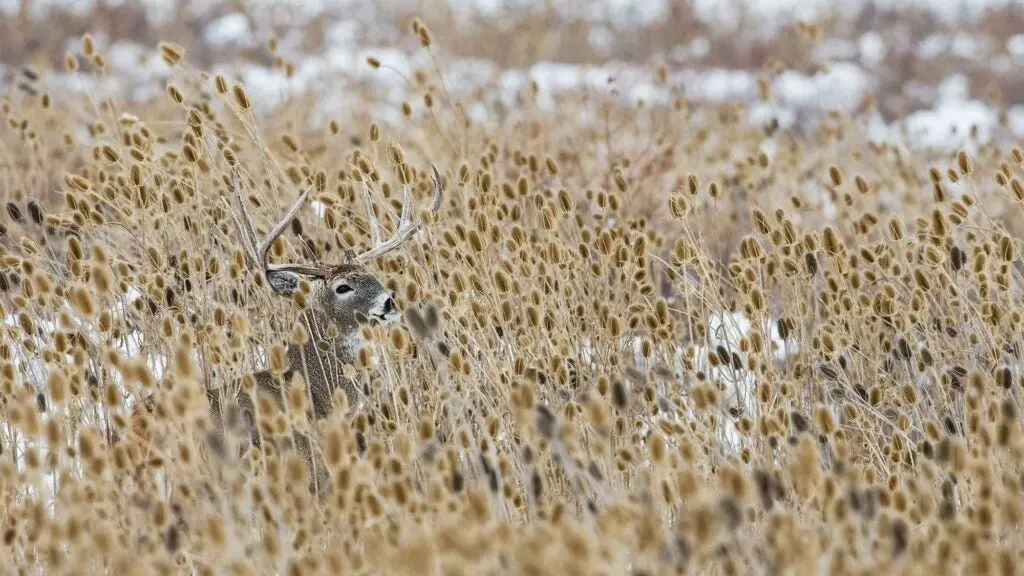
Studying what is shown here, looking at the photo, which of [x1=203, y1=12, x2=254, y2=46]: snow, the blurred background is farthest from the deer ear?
[x1=203, y1=12, x2=254, y2=46]: snow

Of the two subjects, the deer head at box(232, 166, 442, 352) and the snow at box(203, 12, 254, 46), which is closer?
the deer head at box(232, 166, 442, 352)

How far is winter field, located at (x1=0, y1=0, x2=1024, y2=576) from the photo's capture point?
1.99 m

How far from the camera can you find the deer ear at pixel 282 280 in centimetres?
380

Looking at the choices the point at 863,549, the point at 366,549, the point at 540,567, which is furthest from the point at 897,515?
the point at 366,549

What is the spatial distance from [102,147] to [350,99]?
6.22 m

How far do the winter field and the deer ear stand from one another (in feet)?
0.29

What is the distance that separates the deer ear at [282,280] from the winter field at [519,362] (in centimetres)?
9

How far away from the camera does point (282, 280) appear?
12.5ft

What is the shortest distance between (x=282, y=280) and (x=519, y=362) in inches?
39.9

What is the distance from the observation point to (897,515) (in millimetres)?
2096

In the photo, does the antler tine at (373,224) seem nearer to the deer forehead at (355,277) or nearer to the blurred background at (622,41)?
the deer forehead at (355,277)

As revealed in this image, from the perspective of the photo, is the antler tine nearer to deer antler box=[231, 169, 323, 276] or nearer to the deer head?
the deer head

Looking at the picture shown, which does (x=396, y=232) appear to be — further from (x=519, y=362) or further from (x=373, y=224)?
(x=519, y=362)

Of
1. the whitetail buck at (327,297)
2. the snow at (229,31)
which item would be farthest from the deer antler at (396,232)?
the snow at (229,31)
